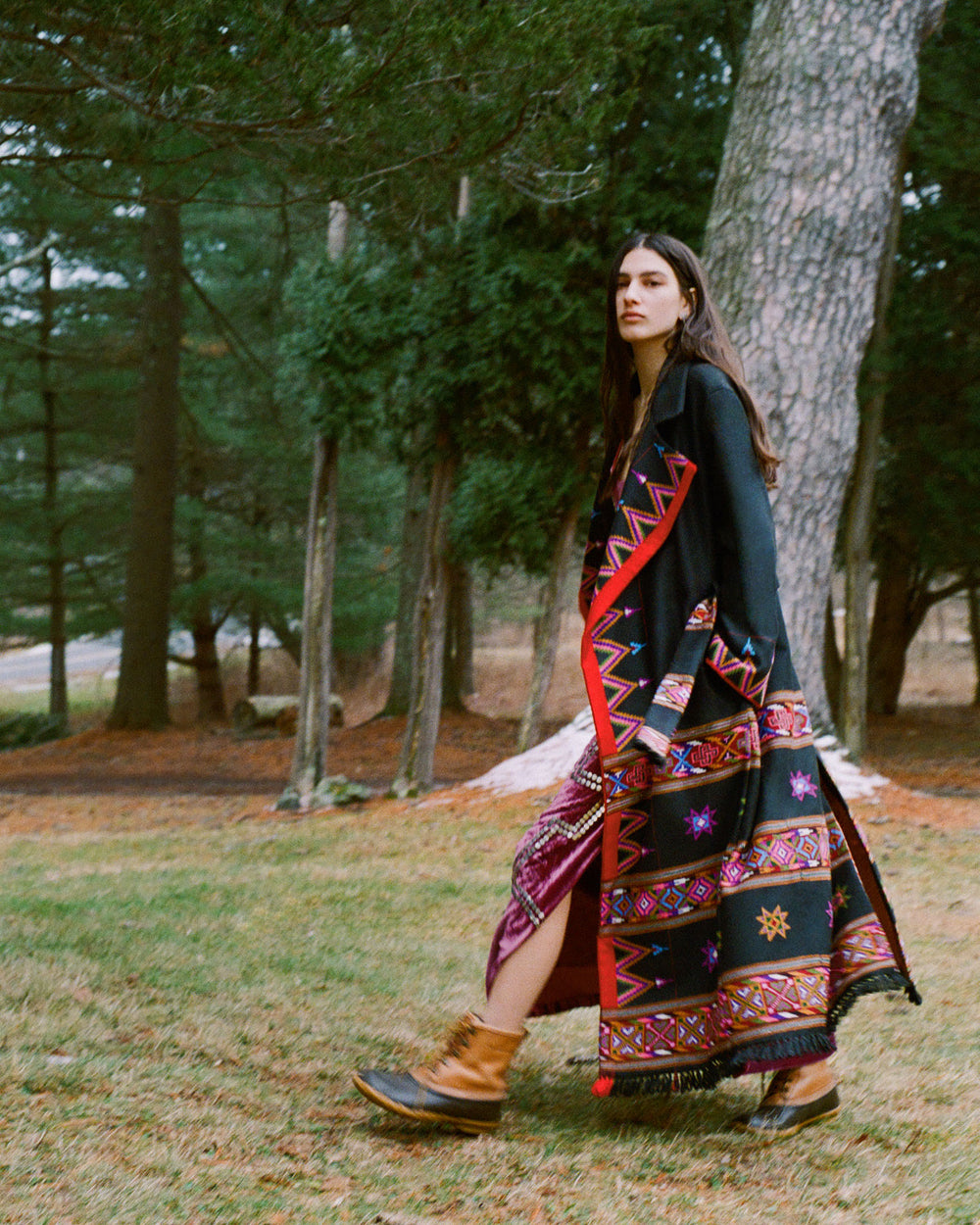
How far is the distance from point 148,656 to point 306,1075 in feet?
44.1

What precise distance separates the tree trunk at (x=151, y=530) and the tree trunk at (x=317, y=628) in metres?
7.25

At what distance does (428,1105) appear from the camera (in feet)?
8.50

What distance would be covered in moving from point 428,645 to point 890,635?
371 inches

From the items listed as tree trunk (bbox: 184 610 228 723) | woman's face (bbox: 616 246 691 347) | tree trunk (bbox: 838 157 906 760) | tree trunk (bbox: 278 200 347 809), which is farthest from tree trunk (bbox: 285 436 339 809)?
tree trunk (bbox: 184 610 228 723)

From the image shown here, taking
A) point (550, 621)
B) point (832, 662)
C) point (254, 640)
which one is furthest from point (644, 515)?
point (254, 640)

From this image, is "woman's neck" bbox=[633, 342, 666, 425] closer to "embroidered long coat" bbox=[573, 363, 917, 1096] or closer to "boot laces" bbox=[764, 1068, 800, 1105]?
"embroidered long coat" bbox=[573, 363, 917, 1096]

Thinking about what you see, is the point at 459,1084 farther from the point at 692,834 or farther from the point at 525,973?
the point at 692,834

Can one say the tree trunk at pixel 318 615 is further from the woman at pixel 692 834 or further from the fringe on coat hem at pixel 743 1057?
the fringe on coat hem at pixel 743 1057

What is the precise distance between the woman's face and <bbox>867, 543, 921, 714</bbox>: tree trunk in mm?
13613

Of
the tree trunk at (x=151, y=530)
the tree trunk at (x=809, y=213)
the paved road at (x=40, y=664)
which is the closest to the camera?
the tree trunk at (x=809, y=213)

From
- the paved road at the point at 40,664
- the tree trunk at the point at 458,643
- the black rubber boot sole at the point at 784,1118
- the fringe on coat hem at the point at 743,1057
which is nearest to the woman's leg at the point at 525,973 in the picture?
the fringe on coat hem at the point at 743,1057

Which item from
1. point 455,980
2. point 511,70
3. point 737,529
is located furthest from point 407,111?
point 455,980

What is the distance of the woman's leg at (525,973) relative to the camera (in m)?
2.66

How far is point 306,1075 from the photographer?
3123 mm
